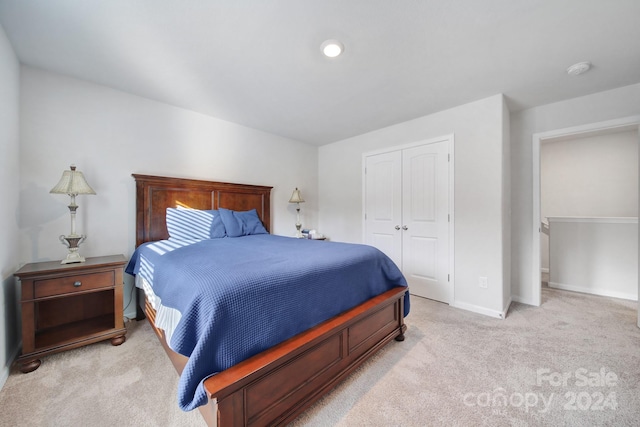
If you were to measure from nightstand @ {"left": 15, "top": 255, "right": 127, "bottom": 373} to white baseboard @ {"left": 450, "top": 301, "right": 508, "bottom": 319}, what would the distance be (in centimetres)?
338

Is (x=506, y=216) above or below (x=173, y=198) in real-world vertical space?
below

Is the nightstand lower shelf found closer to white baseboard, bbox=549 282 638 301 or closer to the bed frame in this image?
the bed frame

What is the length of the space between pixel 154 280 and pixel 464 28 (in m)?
2.72

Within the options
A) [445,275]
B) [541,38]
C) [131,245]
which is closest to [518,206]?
[445,275]

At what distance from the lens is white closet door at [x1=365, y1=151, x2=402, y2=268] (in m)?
3.45

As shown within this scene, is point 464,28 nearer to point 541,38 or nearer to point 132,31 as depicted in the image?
point 541,38

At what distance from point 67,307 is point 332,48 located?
3139 millimetres

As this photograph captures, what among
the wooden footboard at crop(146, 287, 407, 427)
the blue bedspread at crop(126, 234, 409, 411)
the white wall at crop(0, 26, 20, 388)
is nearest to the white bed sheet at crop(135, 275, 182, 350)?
the blue bedspread at crop(126, 234, 409, 411)

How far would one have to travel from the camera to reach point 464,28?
1639 mm

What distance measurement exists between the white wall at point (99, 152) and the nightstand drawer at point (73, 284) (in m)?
0.56

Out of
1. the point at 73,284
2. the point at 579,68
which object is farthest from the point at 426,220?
the point at 73,284

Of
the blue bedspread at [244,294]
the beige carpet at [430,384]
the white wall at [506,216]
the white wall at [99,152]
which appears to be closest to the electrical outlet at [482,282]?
the white wall at [506,216]

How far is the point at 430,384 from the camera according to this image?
5.05ft

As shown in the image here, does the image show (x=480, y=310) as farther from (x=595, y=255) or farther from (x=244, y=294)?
(x=244, y=294)
